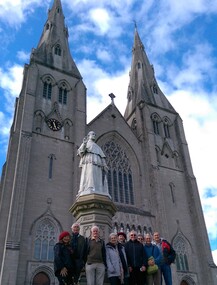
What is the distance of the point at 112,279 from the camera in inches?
229

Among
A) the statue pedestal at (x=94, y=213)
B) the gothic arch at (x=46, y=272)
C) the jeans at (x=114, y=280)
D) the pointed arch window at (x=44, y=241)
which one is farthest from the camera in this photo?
the pointed arch window at (x=44, y=241)

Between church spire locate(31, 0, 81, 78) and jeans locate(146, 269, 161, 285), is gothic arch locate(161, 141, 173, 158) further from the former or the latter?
jeans locate(146, 269, 161, 285)

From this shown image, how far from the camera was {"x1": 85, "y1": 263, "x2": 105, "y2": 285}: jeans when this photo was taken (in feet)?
18.8

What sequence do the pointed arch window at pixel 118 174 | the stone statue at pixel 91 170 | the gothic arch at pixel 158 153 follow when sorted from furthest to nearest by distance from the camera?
the gothic arch at pixel 158 153 < the pointed arch window at pixel 118 174 < the stone statue at pixel 91 170

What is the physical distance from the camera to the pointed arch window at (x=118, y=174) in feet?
75.9

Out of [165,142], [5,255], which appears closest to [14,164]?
[5,255]

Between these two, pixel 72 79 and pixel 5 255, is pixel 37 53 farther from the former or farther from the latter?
pixel 5 255

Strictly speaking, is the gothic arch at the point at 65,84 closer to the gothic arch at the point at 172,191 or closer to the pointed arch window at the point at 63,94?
the pointed arch window at the point at 63,94

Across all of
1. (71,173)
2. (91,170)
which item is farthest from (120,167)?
(91,170)

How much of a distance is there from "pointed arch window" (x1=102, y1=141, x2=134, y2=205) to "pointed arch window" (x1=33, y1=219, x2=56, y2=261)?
583 cm

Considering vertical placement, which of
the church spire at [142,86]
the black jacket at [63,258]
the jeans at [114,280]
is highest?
the church spire at [142,86]

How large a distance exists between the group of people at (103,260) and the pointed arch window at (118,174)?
16156 mm

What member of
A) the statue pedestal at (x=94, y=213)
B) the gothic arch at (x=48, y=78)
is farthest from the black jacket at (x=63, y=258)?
the gothic arch at (x=48, y=78)

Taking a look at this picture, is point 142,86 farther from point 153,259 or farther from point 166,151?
point 153,259
